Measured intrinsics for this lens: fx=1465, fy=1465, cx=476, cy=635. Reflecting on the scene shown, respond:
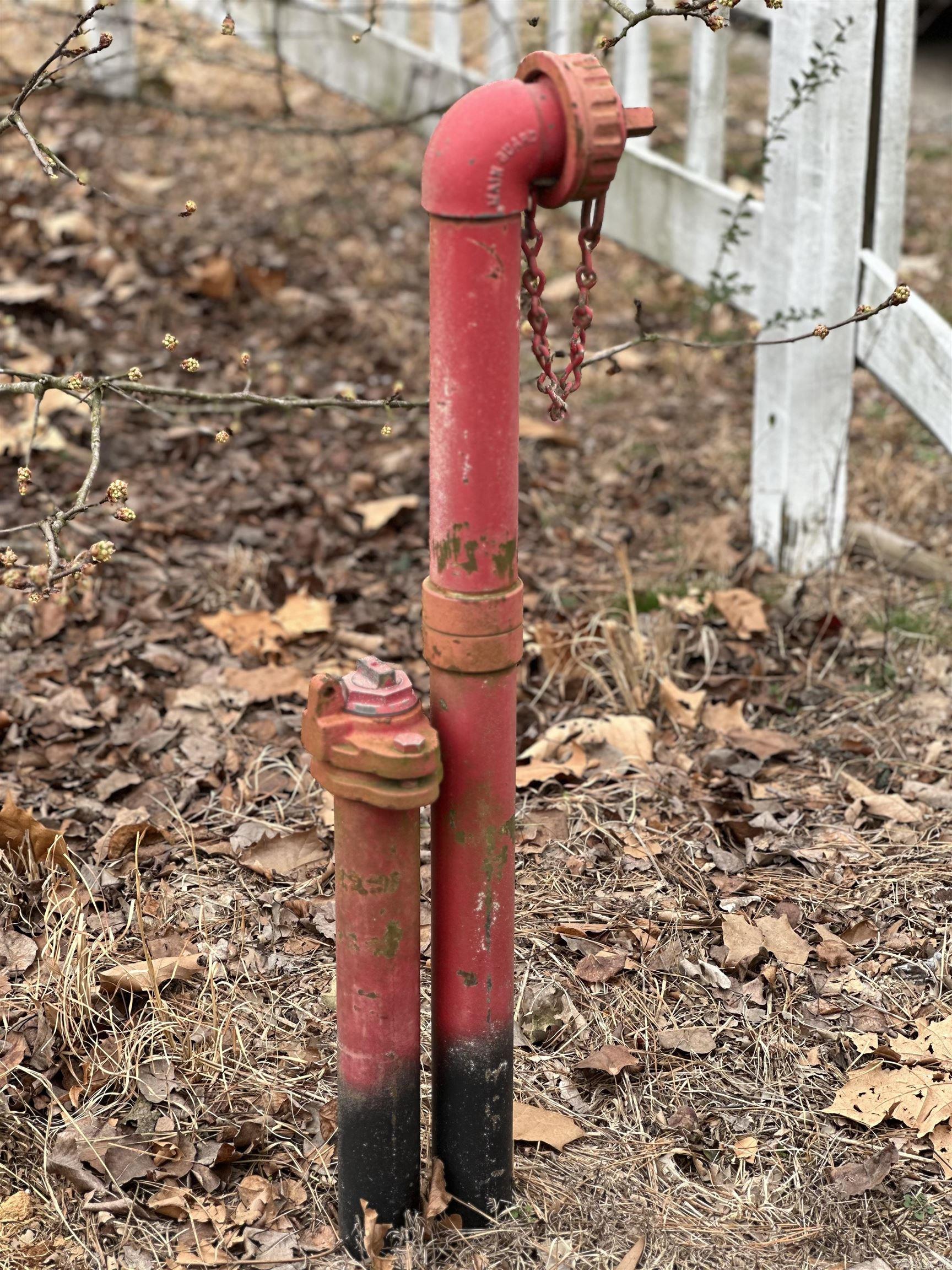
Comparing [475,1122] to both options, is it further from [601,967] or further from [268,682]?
[268,682]

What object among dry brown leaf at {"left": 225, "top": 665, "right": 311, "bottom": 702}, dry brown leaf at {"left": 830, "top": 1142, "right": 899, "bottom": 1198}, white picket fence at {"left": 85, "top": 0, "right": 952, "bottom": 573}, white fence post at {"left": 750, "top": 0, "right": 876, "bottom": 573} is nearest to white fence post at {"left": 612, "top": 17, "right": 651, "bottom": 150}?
white picket fence at {"left": 85, "top": 0, "right": 952, "bottom": 573}

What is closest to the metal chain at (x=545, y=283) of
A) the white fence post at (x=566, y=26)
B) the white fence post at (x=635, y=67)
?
the white fence post at (x=635, y=67)

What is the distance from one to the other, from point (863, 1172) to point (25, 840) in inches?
57.0

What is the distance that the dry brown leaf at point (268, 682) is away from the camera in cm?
313

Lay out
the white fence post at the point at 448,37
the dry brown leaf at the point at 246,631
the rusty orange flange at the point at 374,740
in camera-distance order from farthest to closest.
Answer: the white fence post at the point at 448,37
the dry brown leaf at the point at 246,631
the rusty orange flange at the point at 374,740

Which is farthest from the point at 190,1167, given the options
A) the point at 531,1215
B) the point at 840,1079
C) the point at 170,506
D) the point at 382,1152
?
the point at 170,506

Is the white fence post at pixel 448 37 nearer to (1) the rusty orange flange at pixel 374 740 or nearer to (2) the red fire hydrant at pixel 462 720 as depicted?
(2) the red fire hydrant at pixel 462 720

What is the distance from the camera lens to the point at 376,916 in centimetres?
183

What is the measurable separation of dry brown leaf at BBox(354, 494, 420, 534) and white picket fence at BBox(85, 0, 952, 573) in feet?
2.99

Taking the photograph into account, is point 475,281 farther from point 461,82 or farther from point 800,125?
point 461,82

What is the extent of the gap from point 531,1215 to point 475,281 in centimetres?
128

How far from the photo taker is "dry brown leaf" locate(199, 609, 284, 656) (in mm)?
3311

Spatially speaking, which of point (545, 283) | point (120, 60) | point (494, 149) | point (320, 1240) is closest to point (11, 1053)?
point (320, 1240)

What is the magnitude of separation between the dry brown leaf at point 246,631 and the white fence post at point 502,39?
2239mm
